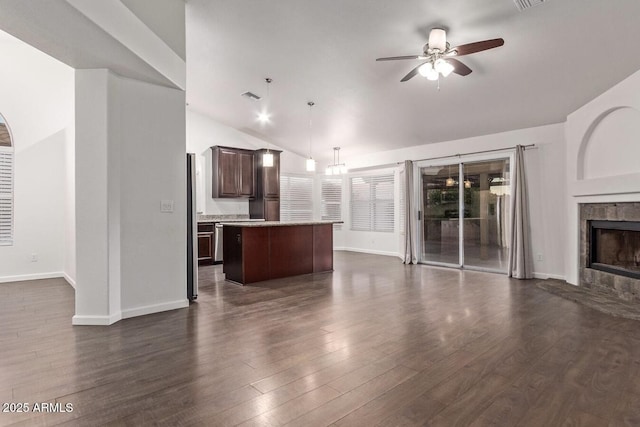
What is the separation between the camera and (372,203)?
9.52 metres

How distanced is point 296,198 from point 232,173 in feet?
7.40

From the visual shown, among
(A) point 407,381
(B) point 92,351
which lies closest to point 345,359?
(A) point 407,381

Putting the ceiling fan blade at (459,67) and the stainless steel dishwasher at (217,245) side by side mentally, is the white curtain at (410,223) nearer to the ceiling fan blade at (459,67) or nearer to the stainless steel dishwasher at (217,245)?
the ceiling fan blade at (459,67)

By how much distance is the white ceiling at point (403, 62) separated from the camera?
3.51 m

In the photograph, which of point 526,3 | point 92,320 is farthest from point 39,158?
point 526,3

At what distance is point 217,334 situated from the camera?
319cm

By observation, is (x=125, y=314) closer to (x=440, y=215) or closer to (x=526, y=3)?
(x=526, y=3)

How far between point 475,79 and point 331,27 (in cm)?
218

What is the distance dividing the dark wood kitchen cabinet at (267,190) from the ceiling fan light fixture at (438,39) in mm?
5287

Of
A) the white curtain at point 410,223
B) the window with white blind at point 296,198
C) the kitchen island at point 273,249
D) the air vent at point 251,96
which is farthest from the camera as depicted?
the window with white blind at point 296,198

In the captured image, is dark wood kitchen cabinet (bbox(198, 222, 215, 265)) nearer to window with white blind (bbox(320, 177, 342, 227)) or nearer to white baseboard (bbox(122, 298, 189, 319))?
white baseboard (bbox(122, 298, 189, 319))

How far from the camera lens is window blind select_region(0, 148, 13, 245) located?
5570 millimetres

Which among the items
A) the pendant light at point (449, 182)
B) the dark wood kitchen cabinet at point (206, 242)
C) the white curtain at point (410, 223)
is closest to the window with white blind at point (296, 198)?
the dark wood kitchen cabinet at point (206, 242)

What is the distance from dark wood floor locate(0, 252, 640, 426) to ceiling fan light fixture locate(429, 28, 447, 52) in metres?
2.79
